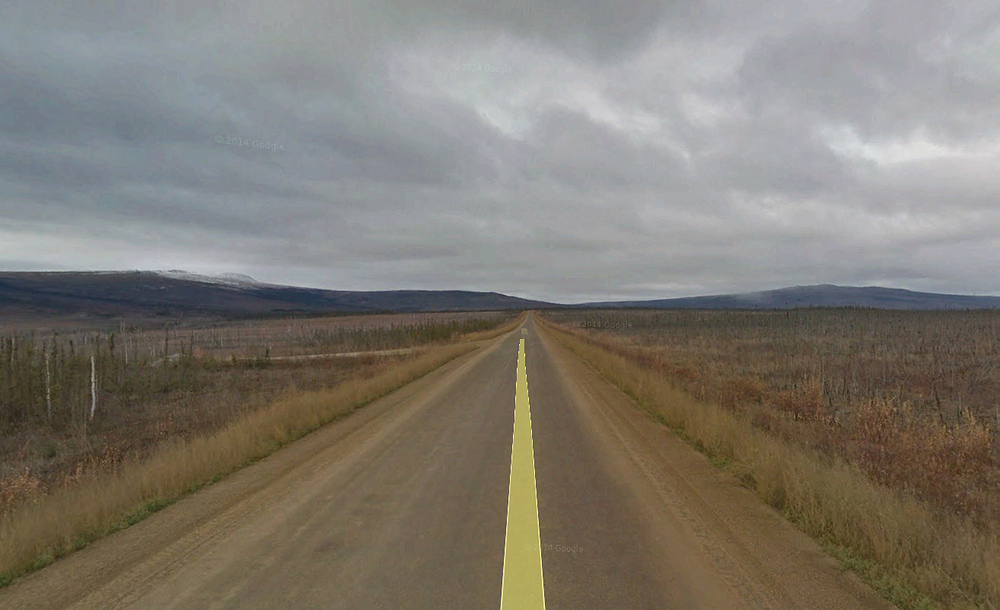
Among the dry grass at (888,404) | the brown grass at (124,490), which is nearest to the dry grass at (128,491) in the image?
the brown grass at (124,490)

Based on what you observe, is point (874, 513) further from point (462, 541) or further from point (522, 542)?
point (462, 541)

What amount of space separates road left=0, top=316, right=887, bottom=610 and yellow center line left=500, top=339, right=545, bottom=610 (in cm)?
2

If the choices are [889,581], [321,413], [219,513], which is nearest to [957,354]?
[889,581]

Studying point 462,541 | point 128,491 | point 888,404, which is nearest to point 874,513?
point 462,541

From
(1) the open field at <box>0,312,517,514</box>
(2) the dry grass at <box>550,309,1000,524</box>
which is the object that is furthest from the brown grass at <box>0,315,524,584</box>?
(2) the dry grass at <box>550,309,1000,524</box>

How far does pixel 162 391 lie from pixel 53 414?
5195 millimetres

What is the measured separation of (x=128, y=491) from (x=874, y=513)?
7438 mm

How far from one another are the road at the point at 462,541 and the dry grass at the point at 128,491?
227 millimetres

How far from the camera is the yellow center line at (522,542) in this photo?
3354mm

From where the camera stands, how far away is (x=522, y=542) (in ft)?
13.9

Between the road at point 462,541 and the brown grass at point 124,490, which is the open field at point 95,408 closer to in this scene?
the brown grass at point 124,490

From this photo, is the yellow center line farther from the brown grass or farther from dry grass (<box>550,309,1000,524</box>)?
dry grass (<box>550,309,1000,524</box>)

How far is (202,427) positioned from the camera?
10.9 metres

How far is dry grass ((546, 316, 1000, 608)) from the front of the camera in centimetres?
345
